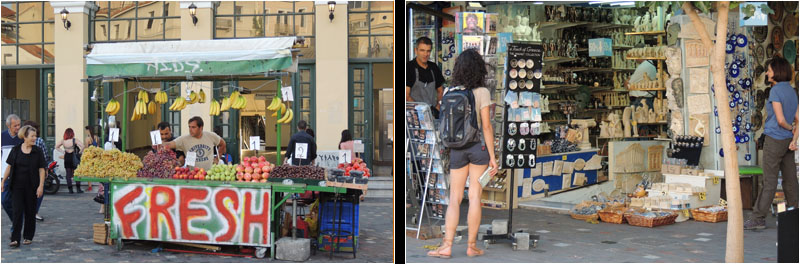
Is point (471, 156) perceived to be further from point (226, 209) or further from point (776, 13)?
point (776, 13)

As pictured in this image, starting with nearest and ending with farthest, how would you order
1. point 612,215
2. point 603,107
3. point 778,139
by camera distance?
point 778,139, point 612,215, point 603,107

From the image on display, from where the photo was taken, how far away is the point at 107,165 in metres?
7.74

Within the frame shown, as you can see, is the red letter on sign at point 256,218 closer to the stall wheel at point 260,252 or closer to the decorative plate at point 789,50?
the stall wheel at point 260,252

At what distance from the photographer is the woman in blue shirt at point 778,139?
759cm

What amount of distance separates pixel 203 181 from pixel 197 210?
0.97 feet

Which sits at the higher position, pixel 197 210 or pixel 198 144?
pixel 198 144

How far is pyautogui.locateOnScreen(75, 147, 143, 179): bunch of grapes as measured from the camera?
7.71 meters

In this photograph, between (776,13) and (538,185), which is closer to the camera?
(538,185)

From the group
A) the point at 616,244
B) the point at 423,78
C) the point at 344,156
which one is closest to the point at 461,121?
the point at 423,78

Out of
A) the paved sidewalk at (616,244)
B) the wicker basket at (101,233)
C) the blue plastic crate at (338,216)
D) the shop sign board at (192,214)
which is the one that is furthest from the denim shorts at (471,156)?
the wicker basket at (101,233)

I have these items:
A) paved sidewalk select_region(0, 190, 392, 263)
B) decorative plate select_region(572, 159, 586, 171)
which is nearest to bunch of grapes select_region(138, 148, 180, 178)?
paved sidewalk select_region(0, 190, 392, 263)

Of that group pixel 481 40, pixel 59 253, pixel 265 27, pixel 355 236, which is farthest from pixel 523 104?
pixel 265 27

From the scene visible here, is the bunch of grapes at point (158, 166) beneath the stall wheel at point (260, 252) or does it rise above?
above

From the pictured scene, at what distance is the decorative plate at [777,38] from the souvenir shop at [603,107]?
0.07 feet
